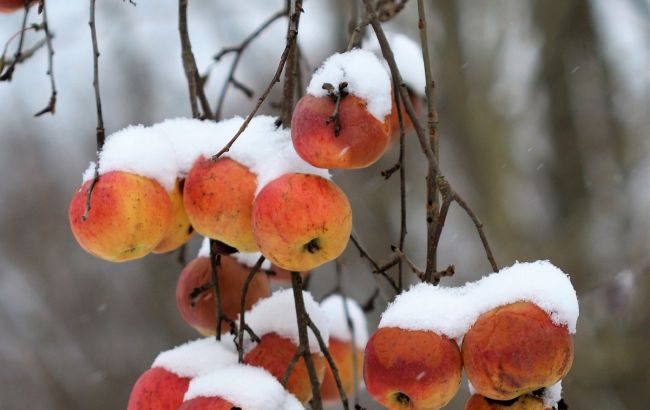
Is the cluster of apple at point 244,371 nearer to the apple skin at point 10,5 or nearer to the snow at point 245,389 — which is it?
the snow at point 245,389

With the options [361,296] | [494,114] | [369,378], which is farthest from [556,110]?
[369,378]

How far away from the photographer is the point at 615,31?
3928 millimetres

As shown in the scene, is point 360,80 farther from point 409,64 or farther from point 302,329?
point 409,64

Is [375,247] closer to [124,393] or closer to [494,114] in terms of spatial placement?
[494,114]

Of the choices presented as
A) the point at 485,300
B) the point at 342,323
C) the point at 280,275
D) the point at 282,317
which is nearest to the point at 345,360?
the point at 342,323

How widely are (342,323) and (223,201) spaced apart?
1.70 ft

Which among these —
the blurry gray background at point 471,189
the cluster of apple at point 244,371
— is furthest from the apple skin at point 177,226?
the blurry gray background at point 471,189

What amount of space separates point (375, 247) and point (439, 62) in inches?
49.8

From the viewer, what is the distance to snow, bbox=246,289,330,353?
100cm

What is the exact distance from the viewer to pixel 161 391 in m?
0.96

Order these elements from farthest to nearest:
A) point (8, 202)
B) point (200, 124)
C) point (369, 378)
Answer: point (8, 202) → point (200, 124) → point (369, 378)

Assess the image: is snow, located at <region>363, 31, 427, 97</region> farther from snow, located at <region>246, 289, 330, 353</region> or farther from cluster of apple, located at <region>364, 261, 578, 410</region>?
cluster of apple, located at <region>364, 261, 578, 410</region>

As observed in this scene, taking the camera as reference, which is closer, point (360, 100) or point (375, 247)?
point (360, 100)

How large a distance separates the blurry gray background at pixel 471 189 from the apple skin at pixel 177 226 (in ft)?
3.59
